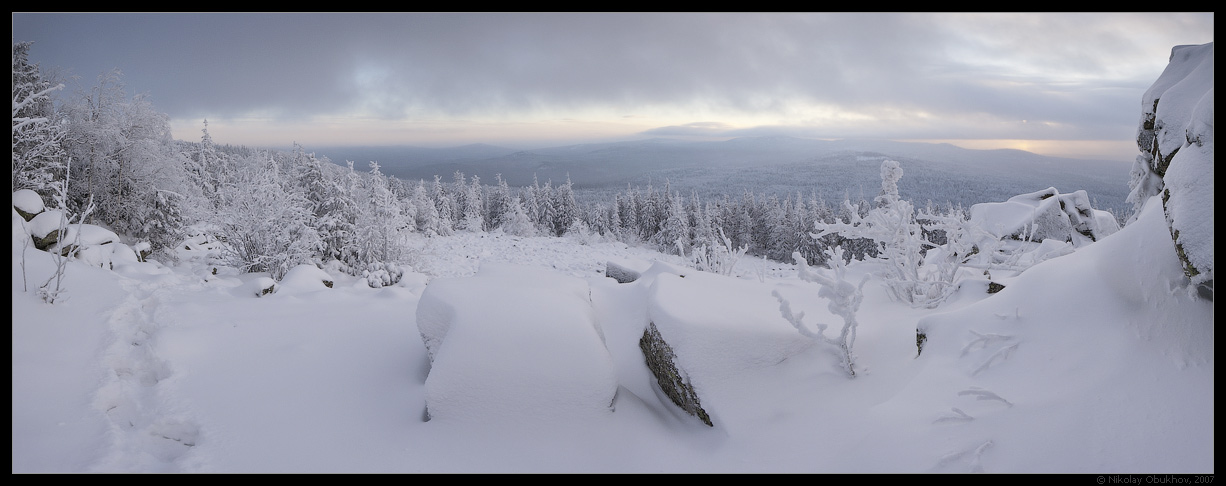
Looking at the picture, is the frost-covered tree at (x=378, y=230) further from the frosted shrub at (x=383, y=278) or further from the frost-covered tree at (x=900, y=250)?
the frost-covered tree at (x=900, y=250)

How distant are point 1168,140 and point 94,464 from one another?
8.21 m

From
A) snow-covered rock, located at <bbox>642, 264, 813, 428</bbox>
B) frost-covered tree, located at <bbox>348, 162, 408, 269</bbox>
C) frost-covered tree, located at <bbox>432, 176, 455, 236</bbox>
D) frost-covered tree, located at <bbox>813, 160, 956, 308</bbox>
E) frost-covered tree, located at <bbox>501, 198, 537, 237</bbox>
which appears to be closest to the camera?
snow-covered rock, located at <bbox>642, 264, 813, 428</bbox>

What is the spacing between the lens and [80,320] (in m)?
5.64

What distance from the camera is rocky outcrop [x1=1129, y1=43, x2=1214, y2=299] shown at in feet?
9.45

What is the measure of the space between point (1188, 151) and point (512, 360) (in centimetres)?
525

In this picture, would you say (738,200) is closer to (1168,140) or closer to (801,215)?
(801,215)

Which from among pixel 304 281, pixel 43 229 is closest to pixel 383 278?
pixel 304 281

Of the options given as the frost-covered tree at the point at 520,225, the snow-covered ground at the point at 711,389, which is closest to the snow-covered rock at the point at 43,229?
the snow-covered ground at the point at 711,389

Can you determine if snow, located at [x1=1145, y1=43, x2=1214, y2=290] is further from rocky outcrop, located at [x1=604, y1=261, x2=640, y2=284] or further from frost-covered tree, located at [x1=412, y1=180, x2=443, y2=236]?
frost-covered tree, located at [x1=412, y1=180, x2=443, y2=236]

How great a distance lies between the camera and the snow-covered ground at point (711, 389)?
9.87 feet

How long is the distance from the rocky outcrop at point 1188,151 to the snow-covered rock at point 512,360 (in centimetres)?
423

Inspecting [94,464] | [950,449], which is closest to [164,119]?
[94,464]

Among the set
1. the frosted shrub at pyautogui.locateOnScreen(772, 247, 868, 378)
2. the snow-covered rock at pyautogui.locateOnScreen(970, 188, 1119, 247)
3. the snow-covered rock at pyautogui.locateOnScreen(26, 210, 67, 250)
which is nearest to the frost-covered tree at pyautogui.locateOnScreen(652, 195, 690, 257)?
the snow-covered rock at pyautogui.locateOnScreen(970, 188, 1119, 247)

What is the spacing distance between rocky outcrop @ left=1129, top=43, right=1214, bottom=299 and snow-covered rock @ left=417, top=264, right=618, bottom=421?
4227 millimetres
